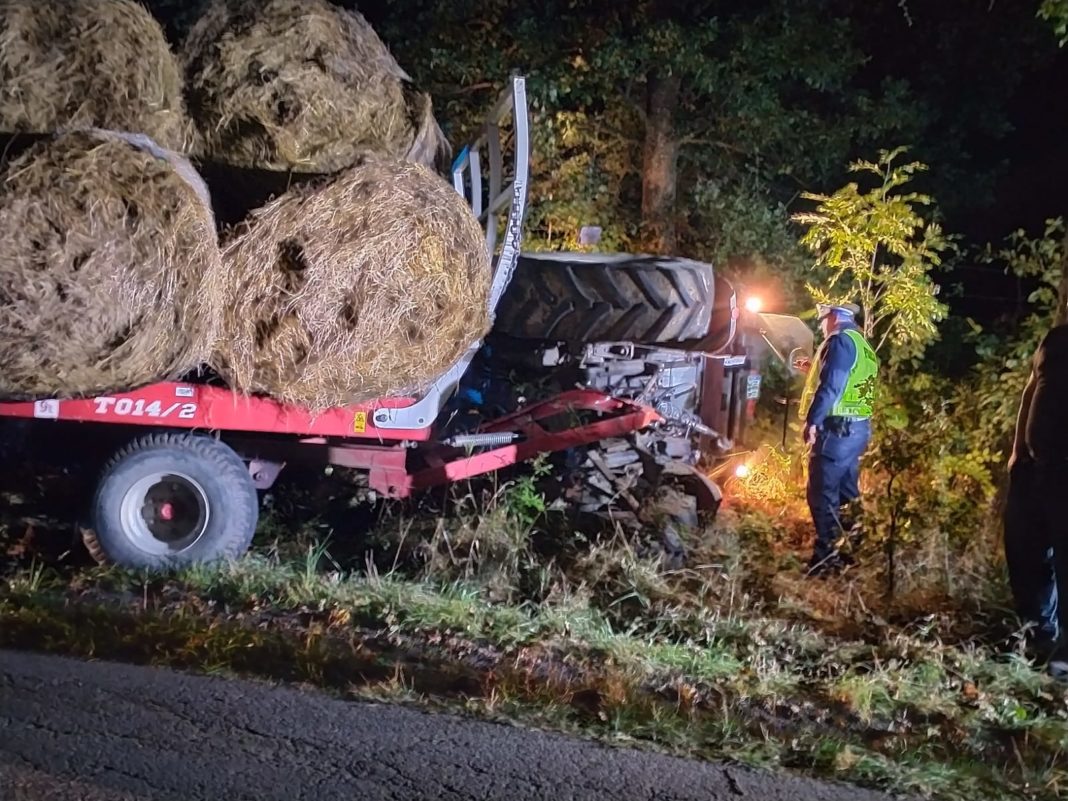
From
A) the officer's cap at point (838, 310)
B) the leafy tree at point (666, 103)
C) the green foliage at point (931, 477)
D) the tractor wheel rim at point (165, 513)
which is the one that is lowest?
the tractor wheel rim at point (165, 513)

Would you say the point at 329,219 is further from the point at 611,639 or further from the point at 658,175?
the point at 658,175

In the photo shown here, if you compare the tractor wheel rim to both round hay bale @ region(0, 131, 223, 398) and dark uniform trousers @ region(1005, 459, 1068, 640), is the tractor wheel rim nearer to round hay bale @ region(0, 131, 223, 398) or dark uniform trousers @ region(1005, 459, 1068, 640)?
round hay bale @ region(0, 131, 223, 398)

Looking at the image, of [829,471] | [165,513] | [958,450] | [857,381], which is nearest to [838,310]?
[857,381]

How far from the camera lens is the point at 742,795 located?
3.83 metres

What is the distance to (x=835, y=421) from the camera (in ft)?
21.6

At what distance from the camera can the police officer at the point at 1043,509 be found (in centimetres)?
517

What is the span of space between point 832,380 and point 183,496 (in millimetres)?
3713

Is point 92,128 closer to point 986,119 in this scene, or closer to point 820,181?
point 820,181

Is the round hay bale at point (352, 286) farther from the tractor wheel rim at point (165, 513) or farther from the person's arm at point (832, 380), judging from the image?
the person's arm at point (832, 380)

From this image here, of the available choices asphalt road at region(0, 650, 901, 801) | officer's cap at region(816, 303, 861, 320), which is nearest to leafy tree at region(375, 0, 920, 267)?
officer's cap at region(816, 303, 861, 320)

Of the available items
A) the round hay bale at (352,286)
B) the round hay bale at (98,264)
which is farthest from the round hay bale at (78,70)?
the round hay bale at (352,286)

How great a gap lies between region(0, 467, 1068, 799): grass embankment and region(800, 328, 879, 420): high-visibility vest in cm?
94

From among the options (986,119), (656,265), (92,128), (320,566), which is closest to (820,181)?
(986,119)

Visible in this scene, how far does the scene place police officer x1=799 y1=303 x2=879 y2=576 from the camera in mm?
6516
